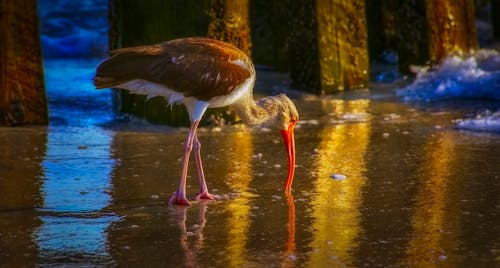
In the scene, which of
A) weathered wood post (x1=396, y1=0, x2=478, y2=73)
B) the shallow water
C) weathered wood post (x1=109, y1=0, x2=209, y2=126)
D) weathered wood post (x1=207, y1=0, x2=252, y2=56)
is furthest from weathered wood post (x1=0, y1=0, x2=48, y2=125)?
weathered wood post (x1=396, y1=0, x2=478, y2=73)

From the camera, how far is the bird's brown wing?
7.11m

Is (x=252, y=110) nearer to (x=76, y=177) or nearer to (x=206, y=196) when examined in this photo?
(x=206, y=196)

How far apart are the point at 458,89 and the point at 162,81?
5.22 metres

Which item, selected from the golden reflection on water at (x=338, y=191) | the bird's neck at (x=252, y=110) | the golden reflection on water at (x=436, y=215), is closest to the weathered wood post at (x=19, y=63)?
the golden reflection on water at (x=338, y=191)

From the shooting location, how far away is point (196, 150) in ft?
25.0

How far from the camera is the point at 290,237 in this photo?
614 centimetres

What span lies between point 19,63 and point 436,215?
4.41 m

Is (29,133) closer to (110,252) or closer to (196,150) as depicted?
(196,150)

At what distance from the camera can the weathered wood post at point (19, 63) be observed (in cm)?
964

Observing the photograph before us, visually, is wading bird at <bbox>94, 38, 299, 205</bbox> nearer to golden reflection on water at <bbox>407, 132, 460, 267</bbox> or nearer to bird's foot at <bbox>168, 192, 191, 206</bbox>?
bird's foot at <bbox>168, 192, 191, 206</bbox>

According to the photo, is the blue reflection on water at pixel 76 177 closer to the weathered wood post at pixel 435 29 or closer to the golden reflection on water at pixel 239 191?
the golden reflection on water at pixel 239 191

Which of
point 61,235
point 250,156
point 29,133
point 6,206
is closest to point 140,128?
point 29,133

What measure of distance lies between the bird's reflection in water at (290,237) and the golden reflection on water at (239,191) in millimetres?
208

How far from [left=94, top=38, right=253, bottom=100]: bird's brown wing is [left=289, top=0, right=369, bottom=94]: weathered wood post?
4.49 m
